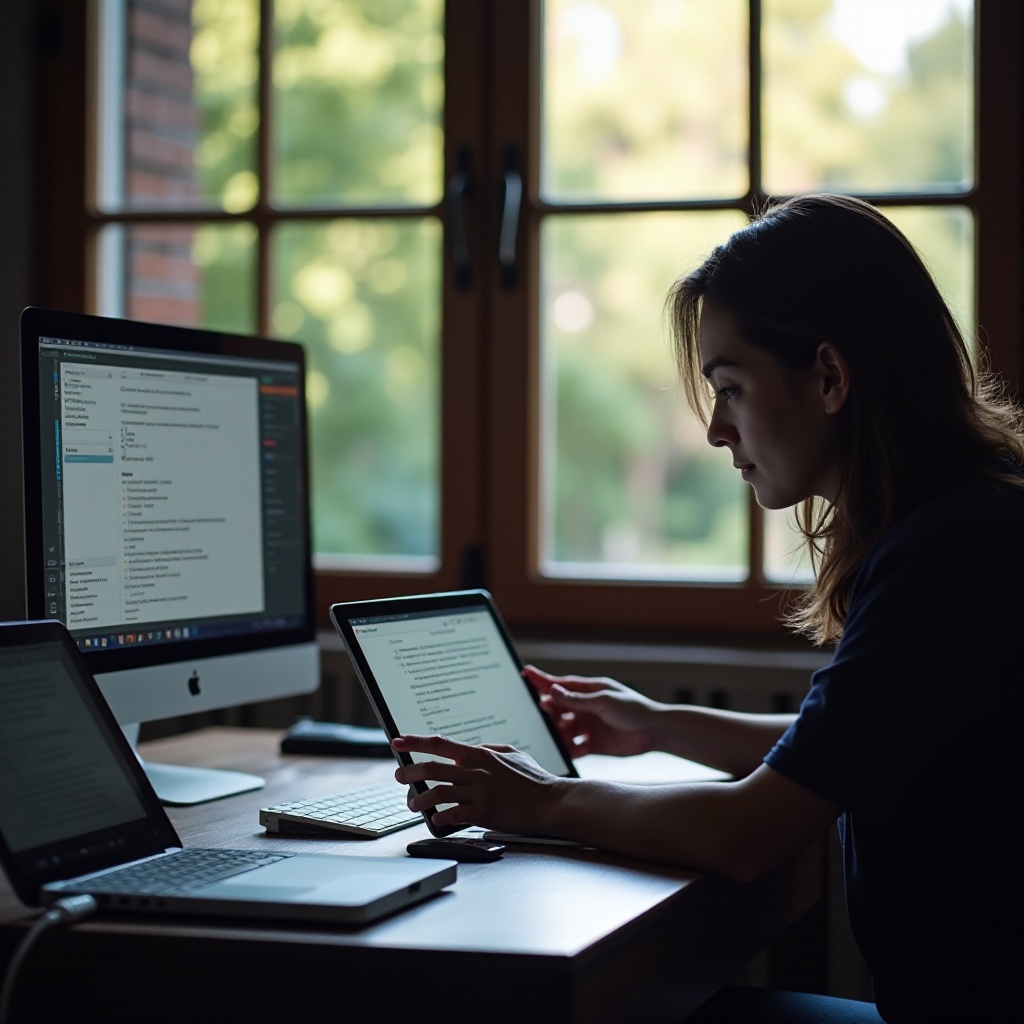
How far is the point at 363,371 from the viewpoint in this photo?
15.8ft

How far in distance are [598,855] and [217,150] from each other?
1.97 m

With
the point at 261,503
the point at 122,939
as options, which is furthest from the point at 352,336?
the point at 122,939

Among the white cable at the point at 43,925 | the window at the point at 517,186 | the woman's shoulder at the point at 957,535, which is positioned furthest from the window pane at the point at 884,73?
the white cable at the point at 43,925

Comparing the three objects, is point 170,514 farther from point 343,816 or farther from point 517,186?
point 517,186

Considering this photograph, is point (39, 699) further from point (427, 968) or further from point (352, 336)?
point (352, 336)

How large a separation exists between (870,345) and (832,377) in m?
0.04

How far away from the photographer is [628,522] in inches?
228

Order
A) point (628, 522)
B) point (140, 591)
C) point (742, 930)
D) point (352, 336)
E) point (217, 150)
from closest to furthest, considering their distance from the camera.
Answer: point (742, 930), point (140, 591), point (217, 150), point (352, 336), point (628, 522)

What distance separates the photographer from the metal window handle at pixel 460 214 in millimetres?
2053

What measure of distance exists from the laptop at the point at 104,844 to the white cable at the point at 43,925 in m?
0.02

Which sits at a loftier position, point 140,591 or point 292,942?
point 140,591

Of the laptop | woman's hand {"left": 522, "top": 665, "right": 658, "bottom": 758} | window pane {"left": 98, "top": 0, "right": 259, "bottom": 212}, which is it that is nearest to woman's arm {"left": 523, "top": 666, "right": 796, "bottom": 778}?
woman's hand {"left": 522, "top": 665, "right": 658, "bottom": 758}

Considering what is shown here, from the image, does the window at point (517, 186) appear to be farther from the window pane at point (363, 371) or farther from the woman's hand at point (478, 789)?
the woman's hand at point (478, 789)

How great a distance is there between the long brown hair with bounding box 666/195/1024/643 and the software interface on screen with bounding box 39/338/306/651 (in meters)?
0.60
